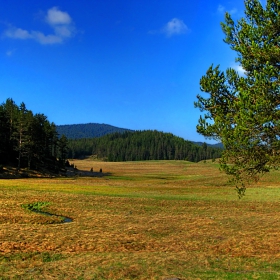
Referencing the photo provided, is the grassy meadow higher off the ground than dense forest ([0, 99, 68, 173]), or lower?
lower

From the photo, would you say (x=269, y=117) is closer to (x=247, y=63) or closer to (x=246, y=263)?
(x=247, y=63)

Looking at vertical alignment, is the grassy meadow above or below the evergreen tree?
below

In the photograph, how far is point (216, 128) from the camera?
1495cm

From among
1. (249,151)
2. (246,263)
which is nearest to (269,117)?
(249,151)

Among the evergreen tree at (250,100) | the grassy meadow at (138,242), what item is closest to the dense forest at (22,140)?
the grassy meadow at (138,242)

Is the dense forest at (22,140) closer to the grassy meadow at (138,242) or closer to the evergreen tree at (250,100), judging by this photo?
the grassy meadow at (138,242)

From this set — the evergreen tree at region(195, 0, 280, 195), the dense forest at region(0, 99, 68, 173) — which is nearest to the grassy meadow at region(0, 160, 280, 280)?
the evergreen tree at region(195, 0, 280, 195)

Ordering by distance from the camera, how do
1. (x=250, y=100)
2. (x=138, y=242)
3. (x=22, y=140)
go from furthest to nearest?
(x=22, y=140) → (x=138, y=242) → (x=250, y=100)

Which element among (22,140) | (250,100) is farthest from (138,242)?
(22,140)

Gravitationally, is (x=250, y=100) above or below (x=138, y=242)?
above

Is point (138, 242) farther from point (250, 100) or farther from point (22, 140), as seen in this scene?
point (22, 140)

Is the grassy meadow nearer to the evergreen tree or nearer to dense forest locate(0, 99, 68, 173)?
the evergreen tree

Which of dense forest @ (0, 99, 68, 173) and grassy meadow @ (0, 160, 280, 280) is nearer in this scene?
grassy meadow @ (0, 160, 280, 280)

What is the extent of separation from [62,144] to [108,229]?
9130 centimetres
